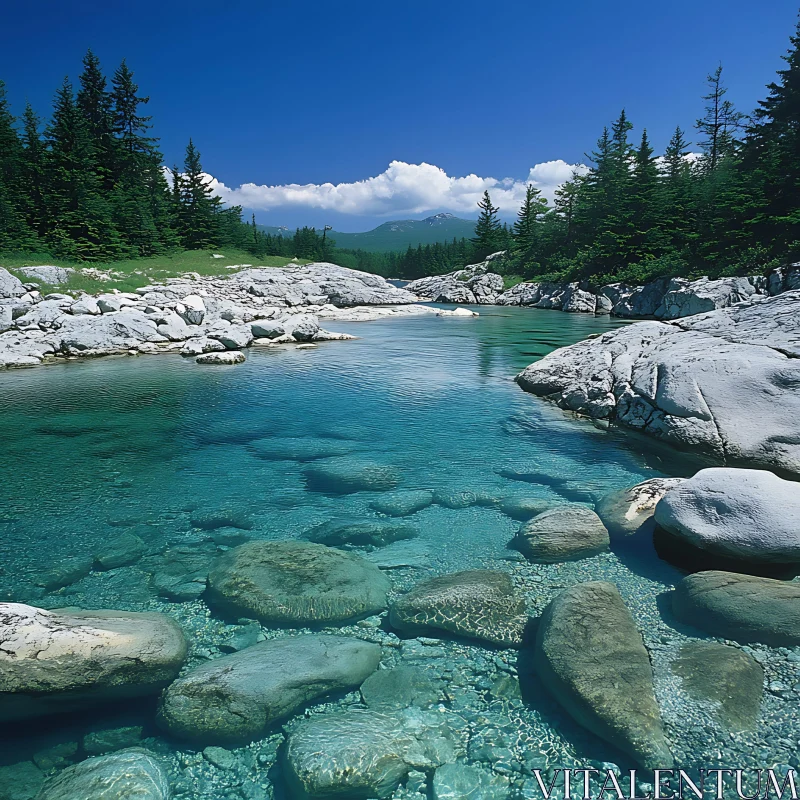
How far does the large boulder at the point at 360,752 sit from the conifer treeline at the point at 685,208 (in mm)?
43161

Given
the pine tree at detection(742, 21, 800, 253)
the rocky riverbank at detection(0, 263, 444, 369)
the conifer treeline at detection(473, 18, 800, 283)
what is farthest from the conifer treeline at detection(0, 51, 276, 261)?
the pine tree at detection(742, 21, 800, 253)

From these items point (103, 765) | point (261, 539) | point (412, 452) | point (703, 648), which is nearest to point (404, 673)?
point (103, 765)

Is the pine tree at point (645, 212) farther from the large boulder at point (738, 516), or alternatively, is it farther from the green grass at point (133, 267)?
the large boulder at point (738, 516)

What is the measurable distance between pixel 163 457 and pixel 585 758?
997 centimetres

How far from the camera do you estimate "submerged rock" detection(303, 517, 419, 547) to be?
733 centimetres

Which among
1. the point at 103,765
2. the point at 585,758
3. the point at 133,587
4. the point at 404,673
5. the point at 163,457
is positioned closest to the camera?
the point at 103,765

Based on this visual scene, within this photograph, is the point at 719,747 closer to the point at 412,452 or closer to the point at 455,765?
the point at 455,765

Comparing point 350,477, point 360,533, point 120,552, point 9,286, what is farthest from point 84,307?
point 360,533

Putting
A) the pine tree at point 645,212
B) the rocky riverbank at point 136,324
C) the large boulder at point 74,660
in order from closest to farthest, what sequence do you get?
the large boulder at point 74,660
the rocky riverbank at point 136,324
the pine tree at point 645,212

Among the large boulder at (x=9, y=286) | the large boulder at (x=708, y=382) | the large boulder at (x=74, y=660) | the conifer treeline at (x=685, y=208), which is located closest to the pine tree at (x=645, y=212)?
the conifer treeline at (x=685, y=208)

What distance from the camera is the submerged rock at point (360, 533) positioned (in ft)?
24.0

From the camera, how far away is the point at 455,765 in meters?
3.90

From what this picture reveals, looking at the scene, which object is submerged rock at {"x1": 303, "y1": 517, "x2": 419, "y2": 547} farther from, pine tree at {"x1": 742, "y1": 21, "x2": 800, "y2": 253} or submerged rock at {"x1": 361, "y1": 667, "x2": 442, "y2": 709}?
pine tree at {"x1": 742, "y1": 21, "x2": 800, "y2": 253}

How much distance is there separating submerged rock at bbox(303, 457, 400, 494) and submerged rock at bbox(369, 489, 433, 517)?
40 centimetres
